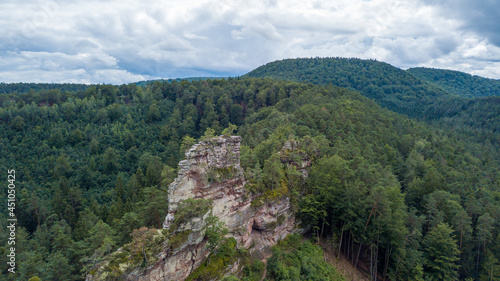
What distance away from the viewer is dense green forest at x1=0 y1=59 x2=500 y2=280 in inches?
1463

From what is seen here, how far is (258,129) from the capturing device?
72188 mm

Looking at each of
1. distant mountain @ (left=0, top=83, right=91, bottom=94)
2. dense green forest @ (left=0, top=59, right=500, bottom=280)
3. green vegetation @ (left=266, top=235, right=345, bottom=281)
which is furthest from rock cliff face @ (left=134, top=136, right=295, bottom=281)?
distant mountain @ (left=0, top=83, right=91, bottom=94)

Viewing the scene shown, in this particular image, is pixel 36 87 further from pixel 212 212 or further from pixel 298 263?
pixel 298 263

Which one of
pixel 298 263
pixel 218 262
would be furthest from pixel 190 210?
pixel 298 263

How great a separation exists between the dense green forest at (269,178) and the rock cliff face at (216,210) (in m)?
2.65

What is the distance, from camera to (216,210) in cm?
3102

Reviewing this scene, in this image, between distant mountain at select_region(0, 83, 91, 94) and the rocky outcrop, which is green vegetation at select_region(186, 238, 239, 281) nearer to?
the rocky outcrop

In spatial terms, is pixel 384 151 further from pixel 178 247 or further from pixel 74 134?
pixel 74 134

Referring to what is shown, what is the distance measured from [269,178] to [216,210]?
10819 millimetres

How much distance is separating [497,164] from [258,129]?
3305 inches

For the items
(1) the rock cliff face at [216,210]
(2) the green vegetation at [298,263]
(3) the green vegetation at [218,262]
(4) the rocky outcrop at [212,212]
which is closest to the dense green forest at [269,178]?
(2) the green vegetation at [298,263]

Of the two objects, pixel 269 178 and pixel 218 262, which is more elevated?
pixel 269 178

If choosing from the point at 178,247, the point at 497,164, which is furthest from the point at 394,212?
Result: the point at 497,164

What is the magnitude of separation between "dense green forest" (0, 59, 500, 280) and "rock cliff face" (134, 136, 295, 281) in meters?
2.65
